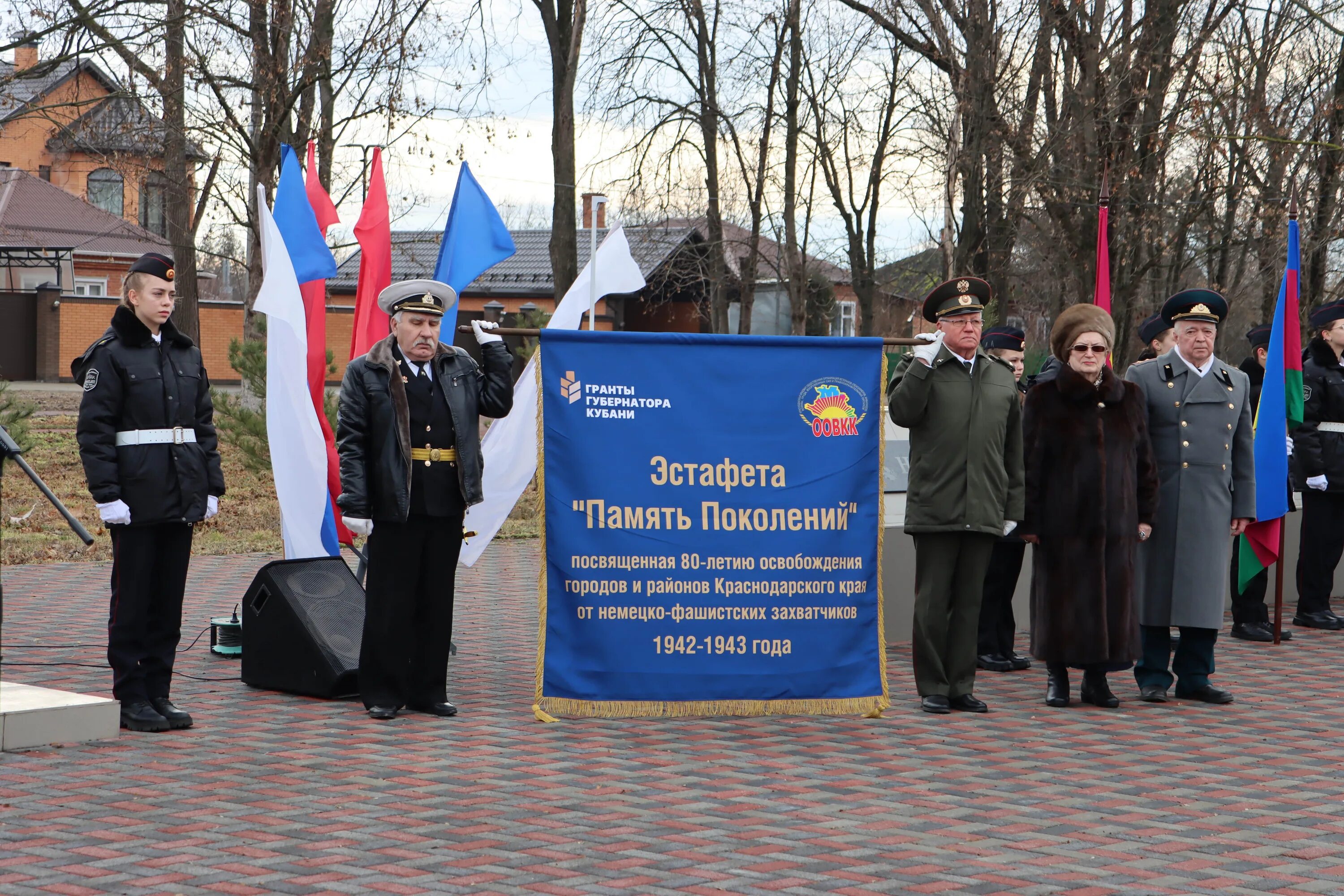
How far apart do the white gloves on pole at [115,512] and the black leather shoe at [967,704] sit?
3.75 m

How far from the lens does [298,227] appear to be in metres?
8.24

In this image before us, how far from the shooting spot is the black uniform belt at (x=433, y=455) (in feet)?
22.1

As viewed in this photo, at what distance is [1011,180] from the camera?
19.7 m

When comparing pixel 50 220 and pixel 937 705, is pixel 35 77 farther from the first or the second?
pixel 50 220

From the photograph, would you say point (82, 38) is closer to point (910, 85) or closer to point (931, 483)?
point (910, 85)

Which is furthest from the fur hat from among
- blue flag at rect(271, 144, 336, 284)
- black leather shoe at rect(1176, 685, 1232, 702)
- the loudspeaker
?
blue flag at rect(271, 144, 336, 284)

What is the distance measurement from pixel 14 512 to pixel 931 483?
40.1ft

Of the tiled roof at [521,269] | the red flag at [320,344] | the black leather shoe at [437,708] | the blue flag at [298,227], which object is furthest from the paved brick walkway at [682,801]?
the tiled roof at [521,269]

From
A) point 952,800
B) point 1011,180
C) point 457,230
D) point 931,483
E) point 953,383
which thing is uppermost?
point 1011,180

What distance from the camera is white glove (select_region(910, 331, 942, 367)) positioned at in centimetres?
699

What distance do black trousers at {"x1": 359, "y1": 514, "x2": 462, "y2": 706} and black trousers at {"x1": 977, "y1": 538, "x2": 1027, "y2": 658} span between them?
3087 mm

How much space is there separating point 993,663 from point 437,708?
3238 millimetres

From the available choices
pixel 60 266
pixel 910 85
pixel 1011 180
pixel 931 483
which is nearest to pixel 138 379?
pixel 931 483

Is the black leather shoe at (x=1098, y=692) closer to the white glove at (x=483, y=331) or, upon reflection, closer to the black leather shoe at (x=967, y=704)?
the black leather shoe at (x=967, y=704)
